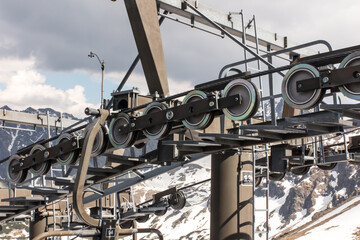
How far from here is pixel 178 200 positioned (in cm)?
2181

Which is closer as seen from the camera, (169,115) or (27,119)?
(169,115)

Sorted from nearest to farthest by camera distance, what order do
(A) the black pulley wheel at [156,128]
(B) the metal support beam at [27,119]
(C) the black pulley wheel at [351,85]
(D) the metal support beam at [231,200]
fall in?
1. (C) the black pulley wheel at [351,85]
2. (A) the black pulley wheel at [156,128]
3. (D) the metal support beam at [231,200]
4. (B) the metal support beam at [27,119]

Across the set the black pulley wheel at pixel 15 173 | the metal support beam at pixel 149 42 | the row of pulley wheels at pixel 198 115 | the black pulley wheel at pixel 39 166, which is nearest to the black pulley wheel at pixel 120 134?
the row of pulley wheels at pixel 198 115

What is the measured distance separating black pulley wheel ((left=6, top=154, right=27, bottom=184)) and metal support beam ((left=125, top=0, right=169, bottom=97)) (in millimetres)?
4697

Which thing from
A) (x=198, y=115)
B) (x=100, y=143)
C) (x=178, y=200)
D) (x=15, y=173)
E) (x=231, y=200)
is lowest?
(x=178, y=200)

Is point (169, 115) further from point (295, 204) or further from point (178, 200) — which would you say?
point (295, 204)

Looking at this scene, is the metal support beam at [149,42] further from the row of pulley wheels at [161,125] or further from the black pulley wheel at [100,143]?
the black pulley wheel at [100,143]

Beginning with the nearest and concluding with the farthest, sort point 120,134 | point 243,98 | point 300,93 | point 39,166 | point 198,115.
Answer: point 300,93 → point 243,98 → point 198,115 → point 120,134 → point 39,166

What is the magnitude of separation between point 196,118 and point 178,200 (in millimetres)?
12748

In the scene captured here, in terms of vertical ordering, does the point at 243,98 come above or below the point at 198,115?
above

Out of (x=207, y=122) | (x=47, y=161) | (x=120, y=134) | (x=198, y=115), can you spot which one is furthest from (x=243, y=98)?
(x=47, y=161)

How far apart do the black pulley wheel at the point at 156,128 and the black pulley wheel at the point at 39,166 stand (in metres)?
3.91

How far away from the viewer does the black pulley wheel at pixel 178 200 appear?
21.8 m

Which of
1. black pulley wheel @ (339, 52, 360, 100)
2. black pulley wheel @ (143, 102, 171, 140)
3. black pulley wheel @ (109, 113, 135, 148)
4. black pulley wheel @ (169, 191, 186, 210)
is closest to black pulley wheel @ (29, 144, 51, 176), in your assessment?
black pulley wheel @ (109, 113, 135, 148)
